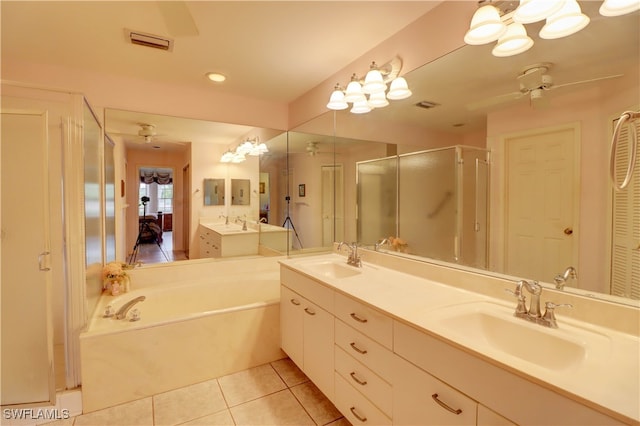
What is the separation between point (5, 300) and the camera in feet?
5.24

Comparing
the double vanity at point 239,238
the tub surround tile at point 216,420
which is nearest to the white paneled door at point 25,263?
the tub surround tile at point 216,420

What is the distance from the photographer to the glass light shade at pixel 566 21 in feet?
3.64

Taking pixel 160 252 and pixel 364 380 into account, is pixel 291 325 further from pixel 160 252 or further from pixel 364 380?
pixel 160 252

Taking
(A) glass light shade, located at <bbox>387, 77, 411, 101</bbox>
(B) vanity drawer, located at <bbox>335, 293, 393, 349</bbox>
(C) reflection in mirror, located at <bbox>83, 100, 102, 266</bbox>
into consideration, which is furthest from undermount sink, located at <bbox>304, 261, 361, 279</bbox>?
(C) reflection in mirror, located at <bbox>83, 100, 102, 266</bbox>

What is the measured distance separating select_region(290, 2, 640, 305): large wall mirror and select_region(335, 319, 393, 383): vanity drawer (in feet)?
2.22

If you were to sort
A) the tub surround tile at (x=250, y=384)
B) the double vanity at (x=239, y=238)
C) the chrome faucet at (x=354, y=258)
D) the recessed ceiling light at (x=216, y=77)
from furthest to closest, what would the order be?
1. the double vanity at (x=239, y=238)
2. the recessed ceiling light at (x=216, y=77)
3. the chrome faucet at (x=354, y=258)
4. the tub surround tile at (x=250, y=384)

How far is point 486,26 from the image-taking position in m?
1.28

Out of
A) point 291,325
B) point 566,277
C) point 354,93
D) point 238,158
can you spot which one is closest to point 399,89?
point 354,93

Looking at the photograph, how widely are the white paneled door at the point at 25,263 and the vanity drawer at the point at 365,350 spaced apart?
1677 mm

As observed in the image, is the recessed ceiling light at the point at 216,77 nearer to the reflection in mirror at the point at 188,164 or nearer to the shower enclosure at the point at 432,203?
the reflection in mirror at the point at 188,164

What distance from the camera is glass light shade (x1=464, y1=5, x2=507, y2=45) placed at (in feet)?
4.09

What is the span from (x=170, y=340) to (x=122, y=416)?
0.44m

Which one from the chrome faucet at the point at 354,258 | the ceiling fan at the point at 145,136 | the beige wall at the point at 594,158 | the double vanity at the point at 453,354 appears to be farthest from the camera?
the ceiling fan at the point at 145,136

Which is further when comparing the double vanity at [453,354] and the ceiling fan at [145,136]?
the ceiling fan at [145,136]
